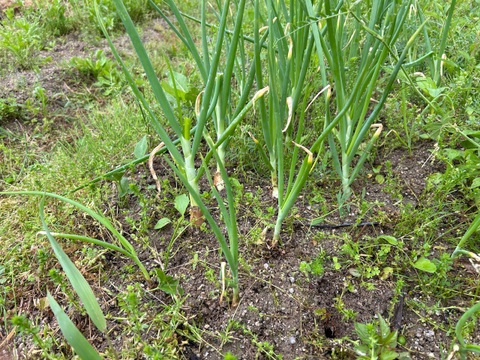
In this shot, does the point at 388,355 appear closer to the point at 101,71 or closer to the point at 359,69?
the point at 359,69

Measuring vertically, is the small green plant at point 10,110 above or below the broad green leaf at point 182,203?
above

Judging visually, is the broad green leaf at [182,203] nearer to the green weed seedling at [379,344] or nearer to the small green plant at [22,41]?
the green weed seedling at [379,344]

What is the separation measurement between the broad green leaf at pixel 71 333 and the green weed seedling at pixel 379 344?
573 mm

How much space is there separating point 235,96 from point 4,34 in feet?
5.11

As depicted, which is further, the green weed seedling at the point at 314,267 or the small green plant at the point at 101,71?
the small green plant at the point at 101,71

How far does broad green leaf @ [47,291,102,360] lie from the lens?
67cm

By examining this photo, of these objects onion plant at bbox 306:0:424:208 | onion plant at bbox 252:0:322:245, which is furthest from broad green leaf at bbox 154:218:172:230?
onion plant at bbox 306:0:424:208

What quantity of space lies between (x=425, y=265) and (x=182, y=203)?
0.74 m

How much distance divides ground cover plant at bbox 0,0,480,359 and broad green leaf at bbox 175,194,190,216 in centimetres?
1

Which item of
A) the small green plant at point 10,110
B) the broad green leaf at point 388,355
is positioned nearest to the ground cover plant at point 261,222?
the broad green leaf at point 388,355

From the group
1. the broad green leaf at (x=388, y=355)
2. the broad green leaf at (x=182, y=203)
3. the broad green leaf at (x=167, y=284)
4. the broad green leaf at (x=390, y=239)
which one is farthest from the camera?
the broad green leaf at (x=182, y=203)

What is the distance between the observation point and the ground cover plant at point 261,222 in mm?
954

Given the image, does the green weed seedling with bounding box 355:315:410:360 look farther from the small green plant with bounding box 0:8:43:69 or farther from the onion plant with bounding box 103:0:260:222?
the small green plant with bounding box 0:8:43:69

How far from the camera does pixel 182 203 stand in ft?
4.06
